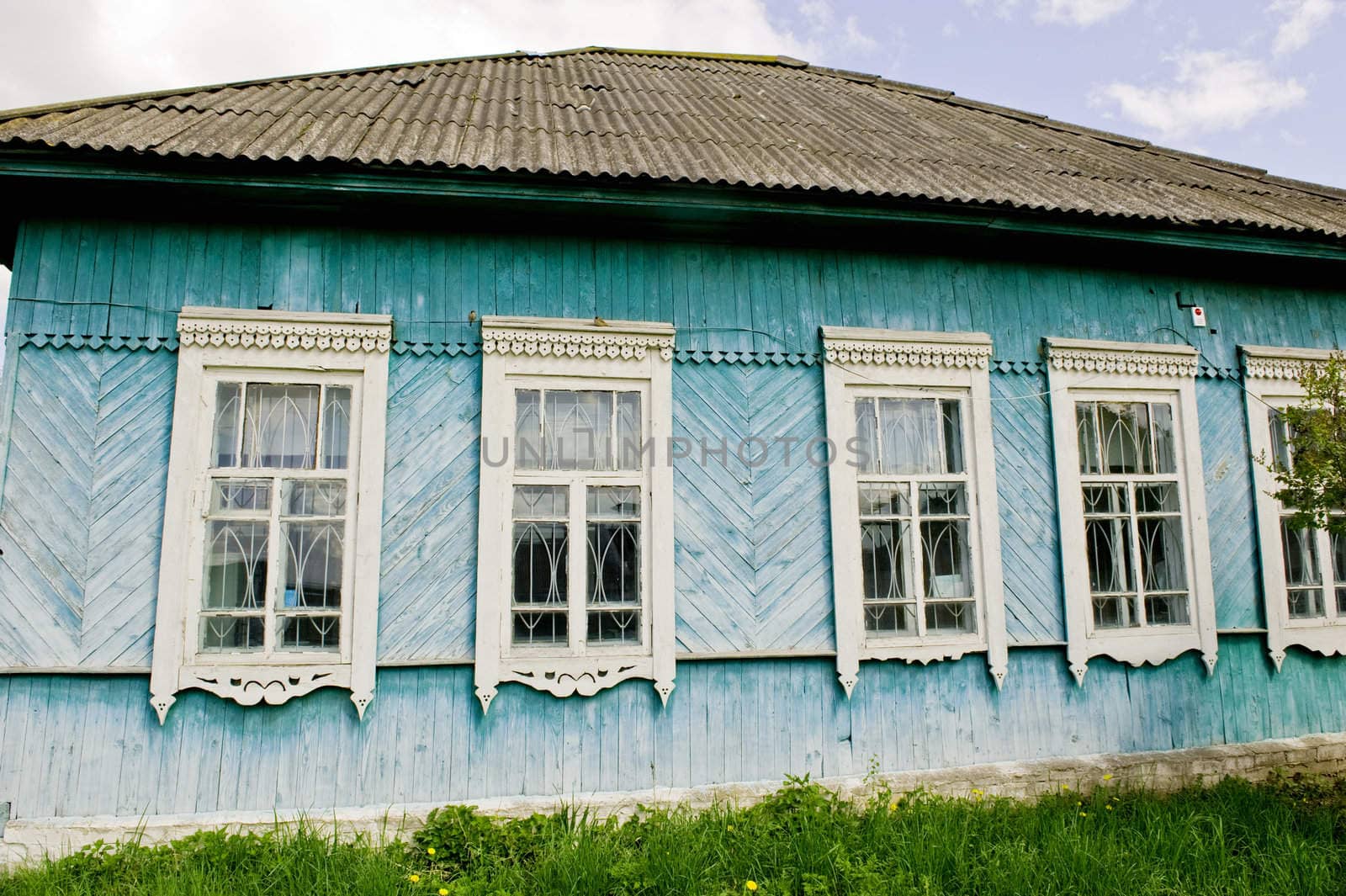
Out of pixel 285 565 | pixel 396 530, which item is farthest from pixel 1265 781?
pixel 285 565

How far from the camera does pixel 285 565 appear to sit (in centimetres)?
411

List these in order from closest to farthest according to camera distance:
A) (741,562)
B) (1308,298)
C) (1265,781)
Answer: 1. (741,562)
2. (1265,781)
3. (1308,298)

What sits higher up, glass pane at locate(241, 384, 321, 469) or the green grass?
glass pane at locate(241, 384, 321, 469)

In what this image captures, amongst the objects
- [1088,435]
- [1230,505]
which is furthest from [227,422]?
[1230,505]

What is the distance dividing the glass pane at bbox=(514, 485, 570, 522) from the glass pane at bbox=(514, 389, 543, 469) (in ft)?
0.45

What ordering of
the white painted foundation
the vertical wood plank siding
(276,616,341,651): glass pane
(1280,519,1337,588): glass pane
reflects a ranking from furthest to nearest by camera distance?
1. (1280,519,1337,588): glass pane
2. (276,616,341,651): glass pane
3. the vertical wood plank siding
4. the white painted foundation

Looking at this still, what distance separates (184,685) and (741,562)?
10.1 feet

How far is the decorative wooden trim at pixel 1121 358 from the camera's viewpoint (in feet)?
16.4

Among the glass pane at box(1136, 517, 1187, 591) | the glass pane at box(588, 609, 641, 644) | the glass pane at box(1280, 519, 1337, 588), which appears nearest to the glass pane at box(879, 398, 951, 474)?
the glass pane at box(1136, 517, 1187, 591)

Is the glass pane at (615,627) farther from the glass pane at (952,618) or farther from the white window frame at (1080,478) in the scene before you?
the white window frame at (1080,478)

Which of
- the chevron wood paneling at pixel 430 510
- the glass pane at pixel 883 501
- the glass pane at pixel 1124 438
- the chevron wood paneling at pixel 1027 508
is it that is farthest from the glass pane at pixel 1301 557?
the chevron wood paneling at pixel 430 510

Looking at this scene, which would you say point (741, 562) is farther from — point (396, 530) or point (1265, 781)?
point (1265, 781)

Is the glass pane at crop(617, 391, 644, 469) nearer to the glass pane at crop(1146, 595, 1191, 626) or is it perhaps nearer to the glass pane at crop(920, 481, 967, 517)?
the glass pane at crop(920, 481, 967, 517)

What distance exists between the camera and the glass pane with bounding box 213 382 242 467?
4141 mm
